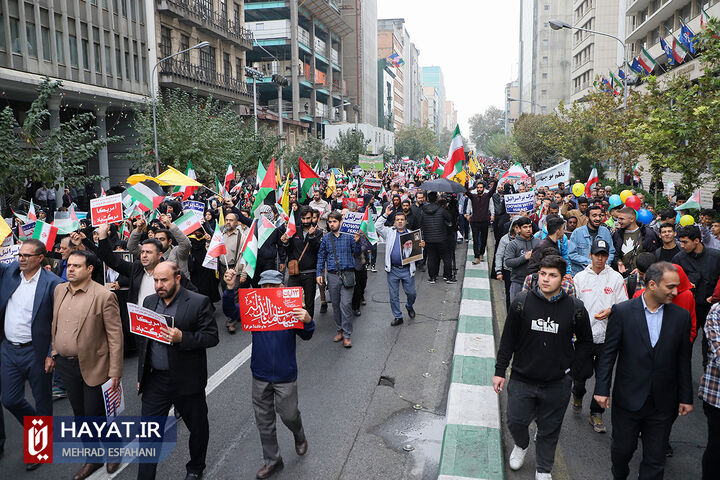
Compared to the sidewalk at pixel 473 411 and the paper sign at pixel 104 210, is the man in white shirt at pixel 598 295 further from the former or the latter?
the paper sign at pixel 104 210

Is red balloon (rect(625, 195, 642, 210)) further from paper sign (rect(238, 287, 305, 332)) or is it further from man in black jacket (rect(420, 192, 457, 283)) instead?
paper sign (rect(238, 287, 305, 332))

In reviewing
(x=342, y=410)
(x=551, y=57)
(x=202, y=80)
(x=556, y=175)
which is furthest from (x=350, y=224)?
(x=551, y=57)

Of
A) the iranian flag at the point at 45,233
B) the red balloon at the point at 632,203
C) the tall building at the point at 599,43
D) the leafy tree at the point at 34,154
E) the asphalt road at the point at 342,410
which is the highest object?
the tall building at the point at 599,43

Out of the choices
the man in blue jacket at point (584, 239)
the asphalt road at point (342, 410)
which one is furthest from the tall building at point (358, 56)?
the man in blue jacket at point (584, 239)

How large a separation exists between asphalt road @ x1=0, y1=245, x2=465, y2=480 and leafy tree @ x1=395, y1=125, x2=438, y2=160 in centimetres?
7235

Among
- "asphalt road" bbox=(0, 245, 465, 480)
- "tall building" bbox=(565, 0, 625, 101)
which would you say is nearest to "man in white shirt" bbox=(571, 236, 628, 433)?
"asphalt road" bbox=(0, 245, 465, 480)

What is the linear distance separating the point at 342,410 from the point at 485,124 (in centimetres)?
14670

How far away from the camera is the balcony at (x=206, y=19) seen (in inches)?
1304

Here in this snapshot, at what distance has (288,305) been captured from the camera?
4629 mm

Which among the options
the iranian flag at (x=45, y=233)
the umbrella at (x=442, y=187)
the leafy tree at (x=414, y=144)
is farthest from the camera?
the leafy tree at (x=414, y=144)

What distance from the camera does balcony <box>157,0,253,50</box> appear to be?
33.1m

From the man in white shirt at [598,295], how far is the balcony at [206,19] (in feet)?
109

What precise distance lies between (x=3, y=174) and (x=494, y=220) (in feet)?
34.8

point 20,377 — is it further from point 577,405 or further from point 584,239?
point 584,239
